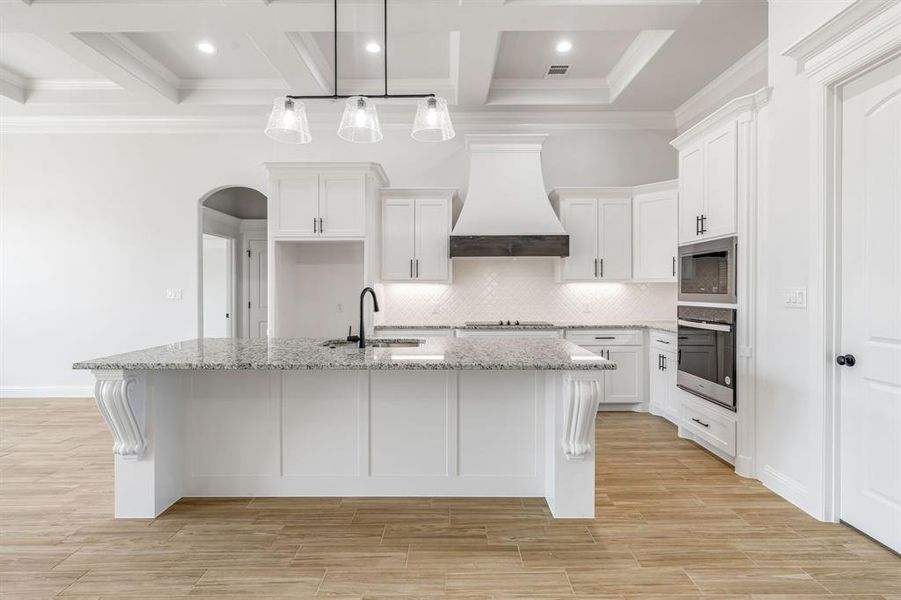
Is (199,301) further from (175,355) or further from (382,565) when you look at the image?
(382,565)

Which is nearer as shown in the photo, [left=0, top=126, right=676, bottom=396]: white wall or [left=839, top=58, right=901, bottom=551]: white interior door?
[left=839, top=58, right=901, bottom=551]: white interior door

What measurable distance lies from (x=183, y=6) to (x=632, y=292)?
4.95m

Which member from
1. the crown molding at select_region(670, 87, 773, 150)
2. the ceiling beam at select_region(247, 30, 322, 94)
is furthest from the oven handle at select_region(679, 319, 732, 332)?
the ceiling beam at select_region(247, 30, 322, 94)

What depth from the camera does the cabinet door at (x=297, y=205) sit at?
16.3 ft

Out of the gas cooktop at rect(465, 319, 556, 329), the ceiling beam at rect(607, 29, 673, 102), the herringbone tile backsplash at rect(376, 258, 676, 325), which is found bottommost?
the gas cooktop at rect(465, 319, 556, 329)

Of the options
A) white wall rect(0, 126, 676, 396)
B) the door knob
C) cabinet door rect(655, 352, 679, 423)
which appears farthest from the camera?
white wall rect(0, 126, 676, 396)

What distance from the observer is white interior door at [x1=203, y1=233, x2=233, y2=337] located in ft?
23.7

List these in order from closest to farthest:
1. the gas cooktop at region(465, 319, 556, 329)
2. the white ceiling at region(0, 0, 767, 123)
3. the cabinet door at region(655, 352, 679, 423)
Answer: the white ceiling at region(0, 0, 767, 123) < the cabinet door at region(655, 352, 679, 423) < the gas cooktop at region(465, 319, 556, 329)

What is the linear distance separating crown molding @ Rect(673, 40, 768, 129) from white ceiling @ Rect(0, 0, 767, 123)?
0.27ft

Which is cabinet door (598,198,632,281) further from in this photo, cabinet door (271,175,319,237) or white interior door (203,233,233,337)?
white interior door (203,233,233,337)

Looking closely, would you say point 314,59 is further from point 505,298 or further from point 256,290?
point 256,290

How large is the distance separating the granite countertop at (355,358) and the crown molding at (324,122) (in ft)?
10.9

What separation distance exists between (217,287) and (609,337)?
5635 millimetres

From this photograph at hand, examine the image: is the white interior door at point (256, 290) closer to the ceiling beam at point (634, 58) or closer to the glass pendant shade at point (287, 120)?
the glass pendant shade at point (287, 120)
